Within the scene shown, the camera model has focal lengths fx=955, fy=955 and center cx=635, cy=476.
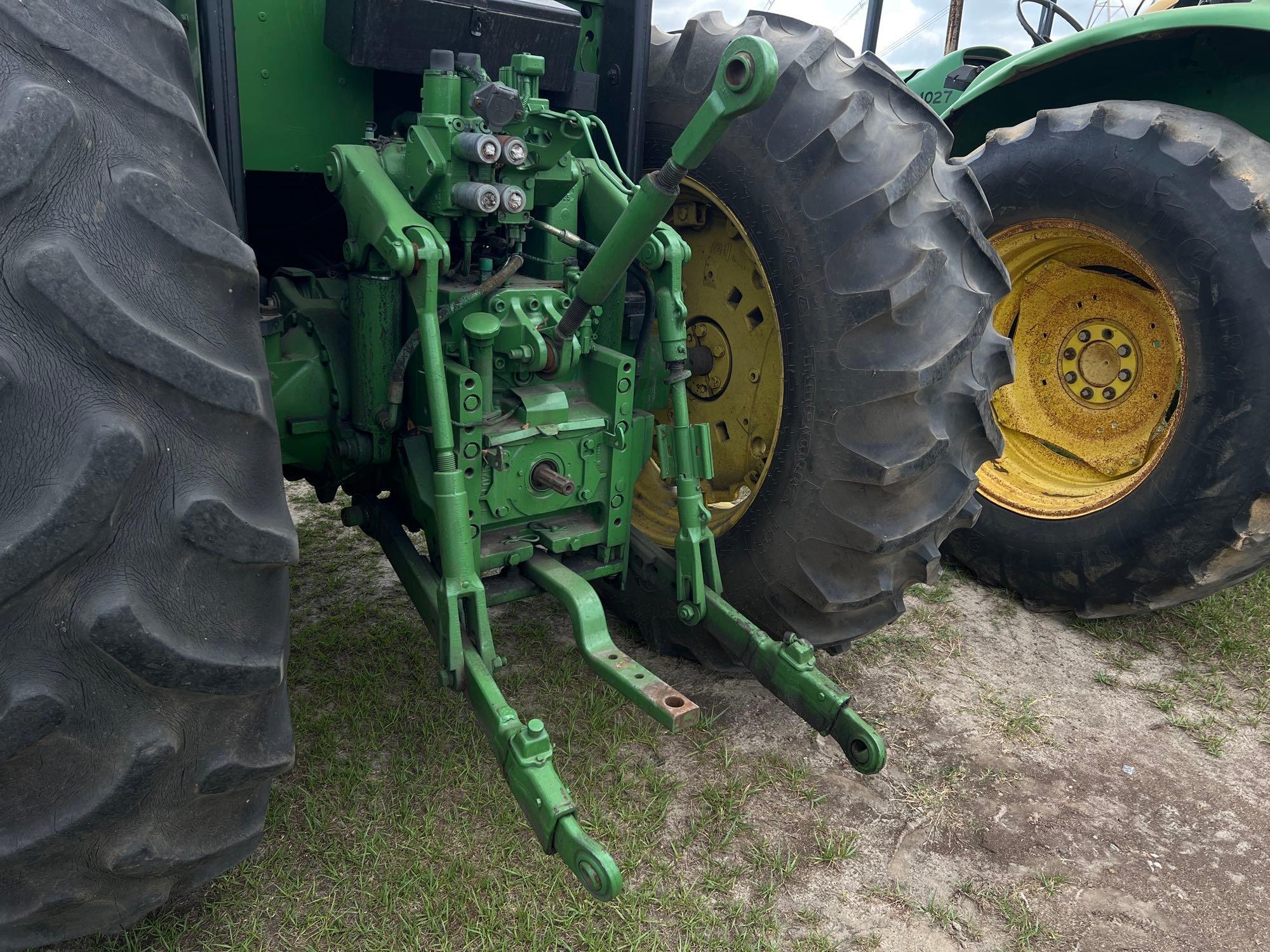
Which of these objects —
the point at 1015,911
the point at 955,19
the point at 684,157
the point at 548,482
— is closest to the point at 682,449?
the point at 548,482

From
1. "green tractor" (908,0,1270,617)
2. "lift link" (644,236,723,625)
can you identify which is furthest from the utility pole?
"lift link" (644,236,723,625)

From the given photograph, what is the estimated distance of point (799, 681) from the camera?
2.10 meters

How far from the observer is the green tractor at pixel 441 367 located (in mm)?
1251

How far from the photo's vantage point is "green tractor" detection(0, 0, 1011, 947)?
125 cm

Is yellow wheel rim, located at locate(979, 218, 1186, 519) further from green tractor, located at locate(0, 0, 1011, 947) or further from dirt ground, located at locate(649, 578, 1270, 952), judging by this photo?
green tractor, located at locate(0, 0, 1011, 947)

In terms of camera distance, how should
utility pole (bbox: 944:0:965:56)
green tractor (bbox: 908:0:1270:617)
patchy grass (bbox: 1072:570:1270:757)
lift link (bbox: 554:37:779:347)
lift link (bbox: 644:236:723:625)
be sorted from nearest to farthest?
1. lift link (bbox: 554:37:779:347)
2. lift link (bbox: 644:236:723:625)
3. patchy grass (bbox: 1072:570:1270:757)
4. green tractor (bbox: 908:0:1270:617)
5. utility pole (bbox: 944:0:965:56)

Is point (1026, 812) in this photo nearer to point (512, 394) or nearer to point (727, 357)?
point (727, 357)

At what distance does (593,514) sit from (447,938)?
3.17ft

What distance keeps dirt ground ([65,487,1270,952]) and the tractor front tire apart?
602 millimetres

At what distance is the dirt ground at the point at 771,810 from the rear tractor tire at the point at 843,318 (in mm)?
432

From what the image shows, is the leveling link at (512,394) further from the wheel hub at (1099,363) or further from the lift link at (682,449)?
the wheel hub at (1099,363)

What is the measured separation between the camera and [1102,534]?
10.6 ft

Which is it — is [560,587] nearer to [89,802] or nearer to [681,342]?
[681,342]

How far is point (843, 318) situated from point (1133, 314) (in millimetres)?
1807
